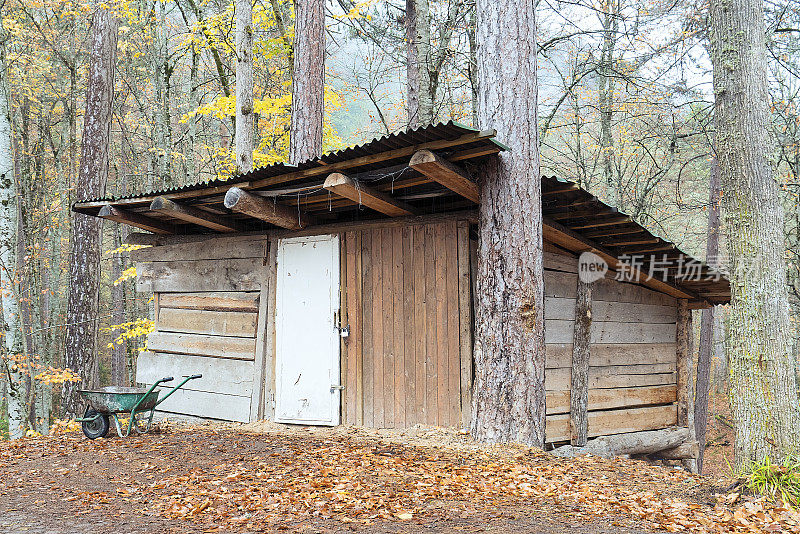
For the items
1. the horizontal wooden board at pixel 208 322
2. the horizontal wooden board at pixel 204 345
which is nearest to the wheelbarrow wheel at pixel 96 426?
the horizontal wooden board at pixel 204 345

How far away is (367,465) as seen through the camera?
5039 mm

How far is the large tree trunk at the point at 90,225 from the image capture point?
991 cm

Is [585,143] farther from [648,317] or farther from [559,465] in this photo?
[559,465]

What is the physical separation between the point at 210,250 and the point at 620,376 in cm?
611

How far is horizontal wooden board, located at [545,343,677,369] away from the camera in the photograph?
24.6 feet

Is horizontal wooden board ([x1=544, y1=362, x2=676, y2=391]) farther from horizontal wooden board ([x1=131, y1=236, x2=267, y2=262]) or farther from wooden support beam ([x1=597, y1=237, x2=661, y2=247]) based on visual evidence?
horizontal wooden board ([x1=131, y1=236, x2=267, y2=262])

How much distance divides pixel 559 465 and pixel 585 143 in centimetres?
1413

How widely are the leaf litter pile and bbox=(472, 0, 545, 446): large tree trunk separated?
39 cm

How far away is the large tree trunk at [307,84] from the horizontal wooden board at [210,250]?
2109 millimetres

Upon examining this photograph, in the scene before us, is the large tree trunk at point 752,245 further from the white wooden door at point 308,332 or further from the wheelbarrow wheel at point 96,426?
the wheelbarrow wheel at point 96,426

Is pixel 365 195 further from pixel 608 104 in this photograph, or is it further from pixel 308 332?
pixel 608 104

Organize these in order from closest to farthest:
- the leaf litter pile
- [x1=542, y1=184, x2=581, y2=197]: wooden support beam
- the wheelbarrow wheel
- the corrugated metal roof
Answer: the leaf litter pile < the corrugated metal roof < [x1=542, y1=184, x2=581, y2=197]: wooden support beam < the wheelbarrow wheel

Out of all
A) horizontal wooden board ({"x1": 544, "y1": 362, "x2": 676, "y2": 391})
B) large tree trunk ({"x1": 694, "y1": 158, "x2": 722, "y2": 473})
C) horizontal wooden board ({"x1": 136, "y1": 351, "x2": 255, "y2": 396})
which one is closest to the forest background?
large tree trunk ({"x1": 694, "y1": 158, "x2": 722, "y2": 473})

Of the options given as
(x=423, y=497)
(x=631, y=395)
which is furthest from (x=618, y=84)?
(x=423, y=497)
